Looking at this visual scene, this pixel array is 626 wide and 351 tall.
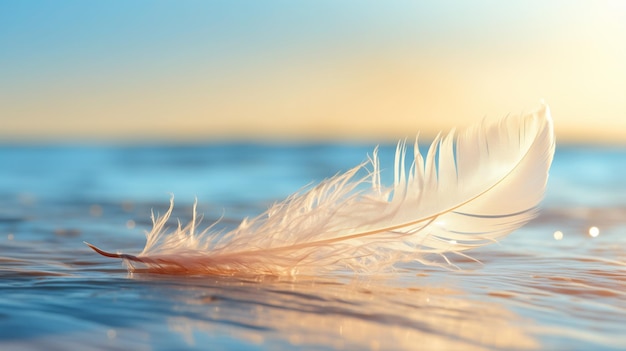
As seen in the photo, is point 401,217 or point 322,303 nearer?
point 322,303

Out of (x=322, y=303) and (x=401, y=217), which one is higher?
(x=401, y=217)

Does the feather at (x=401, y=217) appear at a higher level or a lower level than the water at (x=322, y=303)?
higher

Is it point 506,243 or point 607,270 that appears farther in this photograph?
point 506,243

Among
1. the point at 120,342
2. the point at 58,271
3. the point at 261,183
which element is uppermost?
the point at 261,183

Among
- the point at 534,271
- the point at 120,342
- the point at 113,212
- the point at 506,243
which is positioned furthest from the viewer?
the point at 113,212

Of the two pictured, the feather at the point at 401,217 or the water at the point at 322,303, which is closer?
the water at the point at 322,303

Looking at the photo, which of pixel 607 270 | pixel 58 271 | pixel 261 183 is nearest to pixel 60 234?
pixel 58 271

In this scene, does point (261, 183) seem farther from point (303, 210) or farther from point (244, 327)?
point (244, 327)

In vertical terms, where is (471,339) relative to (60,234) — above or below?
below
